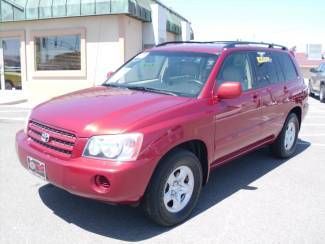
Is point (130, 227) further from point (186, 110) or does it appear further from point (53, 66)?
point (53, 66)

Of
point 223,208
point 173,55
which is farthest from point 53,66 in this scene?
point 223,208

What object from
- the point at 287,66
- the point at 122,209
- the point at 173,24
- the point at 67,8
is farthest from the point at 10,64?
the point at 122,209

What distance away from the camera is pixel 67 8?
1471 centimetres

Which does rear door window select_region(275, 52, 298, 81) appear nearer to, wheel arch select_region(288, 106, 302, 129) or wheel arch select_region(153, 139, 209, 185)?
wheel arch select_region(288, 106, 302, 129)

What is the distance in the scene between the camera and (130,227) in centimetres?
414

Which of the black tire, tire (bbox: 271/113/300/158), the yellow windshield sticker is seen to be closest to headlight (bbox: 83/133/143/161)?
the black tire

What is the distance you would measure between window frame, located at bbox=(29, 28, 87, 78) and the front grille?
11203mm

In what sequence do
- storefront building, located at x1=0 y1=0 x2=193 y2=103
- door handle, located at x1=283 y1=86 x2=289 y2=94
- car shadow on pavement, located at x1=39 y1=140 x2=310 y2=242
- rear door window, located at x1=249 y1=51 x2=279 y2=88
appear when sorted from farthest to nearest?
storefront building, located at x1=0 y1=0 x2=193 y2=103, door handle, located at x1=283 y1=86 x2=289 y2=94, rear door window, located at x1=249 y1=51 x2=279 y2=88, car shadow on pavement, located at x1=39 y1=140 x2=310 y2=242

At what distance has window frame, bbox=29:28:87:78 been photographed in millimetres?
15086

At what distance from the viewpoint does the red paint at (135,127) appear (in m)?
3.62

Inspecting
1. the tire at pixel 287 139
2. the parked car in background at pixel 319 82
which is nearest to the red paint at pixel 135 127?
the tire at pixel 287 139

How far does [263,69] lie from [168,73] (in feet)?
5.25

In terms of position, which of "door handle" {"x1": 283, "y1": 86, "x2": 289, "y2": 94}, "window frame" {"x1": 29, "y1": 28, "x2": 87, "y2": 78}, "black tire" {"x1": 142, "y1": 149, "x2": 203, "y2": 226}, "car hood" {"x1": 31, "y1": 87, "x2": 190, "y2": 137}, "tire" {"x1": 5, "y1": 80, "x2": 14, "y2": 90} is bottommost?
"black tire" {"x1": 142, "y1": 149, "x2": 203, "y2": 226}

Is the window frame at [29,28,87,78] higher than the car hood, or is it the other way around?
the window frame at [29,28,87,78]
